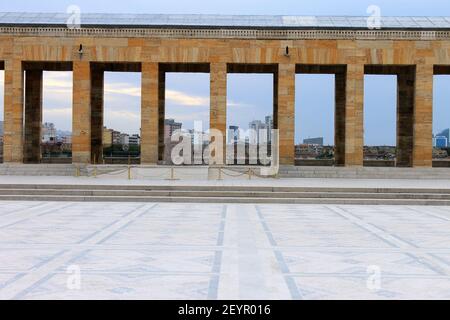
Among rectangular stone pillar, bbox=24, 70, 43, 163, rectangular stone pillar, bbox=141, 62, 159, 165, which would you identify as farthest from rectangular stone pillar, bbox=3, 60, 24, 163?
rectangular stone pillar, bbox=141, 62, 159, 165

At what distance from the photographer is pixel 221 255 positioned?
29.3 feet

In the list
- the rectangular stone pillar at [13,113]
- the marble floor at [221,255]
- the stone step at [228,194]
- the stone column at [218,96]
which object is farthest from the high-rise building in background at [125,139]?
the marble floor at [221,255]

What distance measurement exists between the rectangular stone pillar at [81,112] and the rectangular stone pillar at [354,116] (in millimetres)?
14098

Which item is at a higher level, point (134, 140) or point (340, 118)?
point (340, 118)

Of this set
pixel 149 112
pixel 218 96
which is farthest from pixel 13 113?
pixel 218 96

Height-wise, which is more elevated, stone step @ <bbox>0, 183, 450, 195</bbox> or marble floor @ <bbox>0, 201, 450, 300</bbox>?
stone step @ <bbox>0, 183, 450, 195</bbox>

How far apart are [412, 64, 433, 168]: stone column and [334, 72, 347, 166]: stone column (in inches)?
161

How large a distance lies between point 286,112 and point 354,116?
12.2ft

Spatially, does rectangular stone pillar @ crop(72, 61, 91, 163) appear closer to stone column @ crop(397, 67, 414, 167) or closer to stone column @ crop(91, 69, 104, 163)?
stone column @ crop(91, 69, 104, 163)

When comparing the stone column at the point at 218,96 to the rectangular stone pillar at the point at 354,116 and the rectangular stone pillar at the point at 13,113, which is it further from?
the rectangular stone pillar at the point at 13,113

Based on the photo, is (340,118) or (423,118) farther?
(340,118)

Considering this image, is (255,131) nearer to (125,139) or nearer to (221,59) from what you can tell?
(221,59)

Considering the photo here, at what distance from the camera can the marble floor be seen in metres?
6.64

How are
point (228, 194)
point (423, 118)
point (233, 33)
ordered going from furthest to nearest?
point (233, 33), point (423, 118), point (228, 194)
